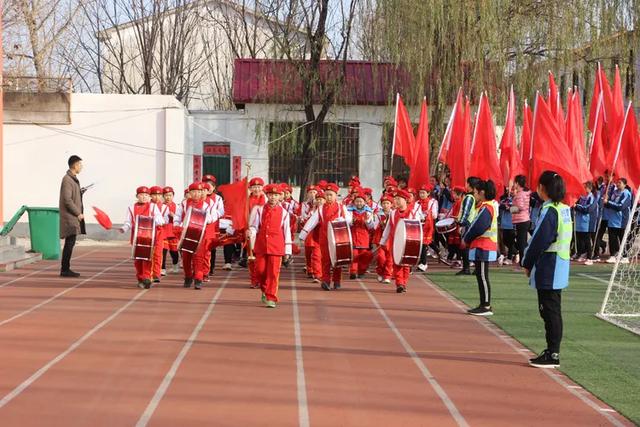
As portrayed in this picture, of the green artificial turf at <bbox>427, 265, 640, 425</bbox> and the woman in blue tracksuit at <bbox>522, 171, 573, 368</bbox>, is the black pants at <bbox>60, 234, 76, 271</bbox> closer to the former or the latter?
the green artificial turf at <bbox>427, 265, 640, 425</bbox>

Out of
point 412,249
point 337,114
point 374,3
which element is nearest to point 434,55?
point 374,3

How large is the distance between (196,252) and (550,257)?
7.43 metres

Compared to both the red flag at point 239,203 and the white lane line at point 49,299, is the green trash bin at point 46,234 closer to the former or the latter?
the white lane line at point 49,299

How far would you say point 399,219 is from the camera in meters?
15.8

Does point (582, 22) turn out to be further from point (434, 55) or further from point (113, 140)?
point (113, 140)

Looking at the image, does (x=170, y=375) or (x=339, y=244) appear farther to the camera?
(x=339, y=244)

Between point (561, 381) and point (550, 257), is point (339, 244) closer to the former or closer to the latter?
point (550, 257)

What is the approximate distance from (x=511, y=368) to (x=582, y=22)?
18077mm

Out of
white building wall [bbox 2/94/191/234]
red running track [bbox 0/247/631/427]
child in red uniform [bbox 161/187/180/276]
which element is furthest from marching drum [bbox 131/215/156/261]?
white building wall [bbox 2/94/191/234]

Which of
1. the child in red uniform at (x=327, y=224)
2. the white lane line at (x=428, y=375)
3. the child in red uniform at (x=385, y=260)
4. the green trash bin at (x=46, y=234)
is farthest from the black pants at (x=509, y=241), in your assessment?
the green trash bin at (x=46, y=234)

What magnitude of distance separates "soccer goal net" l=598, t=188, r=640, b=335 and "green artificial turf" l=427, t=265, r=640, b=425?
19 centimetres

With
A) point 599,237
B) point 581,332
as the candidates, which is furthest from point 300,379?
point 599,237

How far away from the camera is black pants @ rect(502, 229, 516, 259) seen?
20.9m

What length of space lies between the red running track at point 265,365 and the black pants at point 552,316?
34 cm
